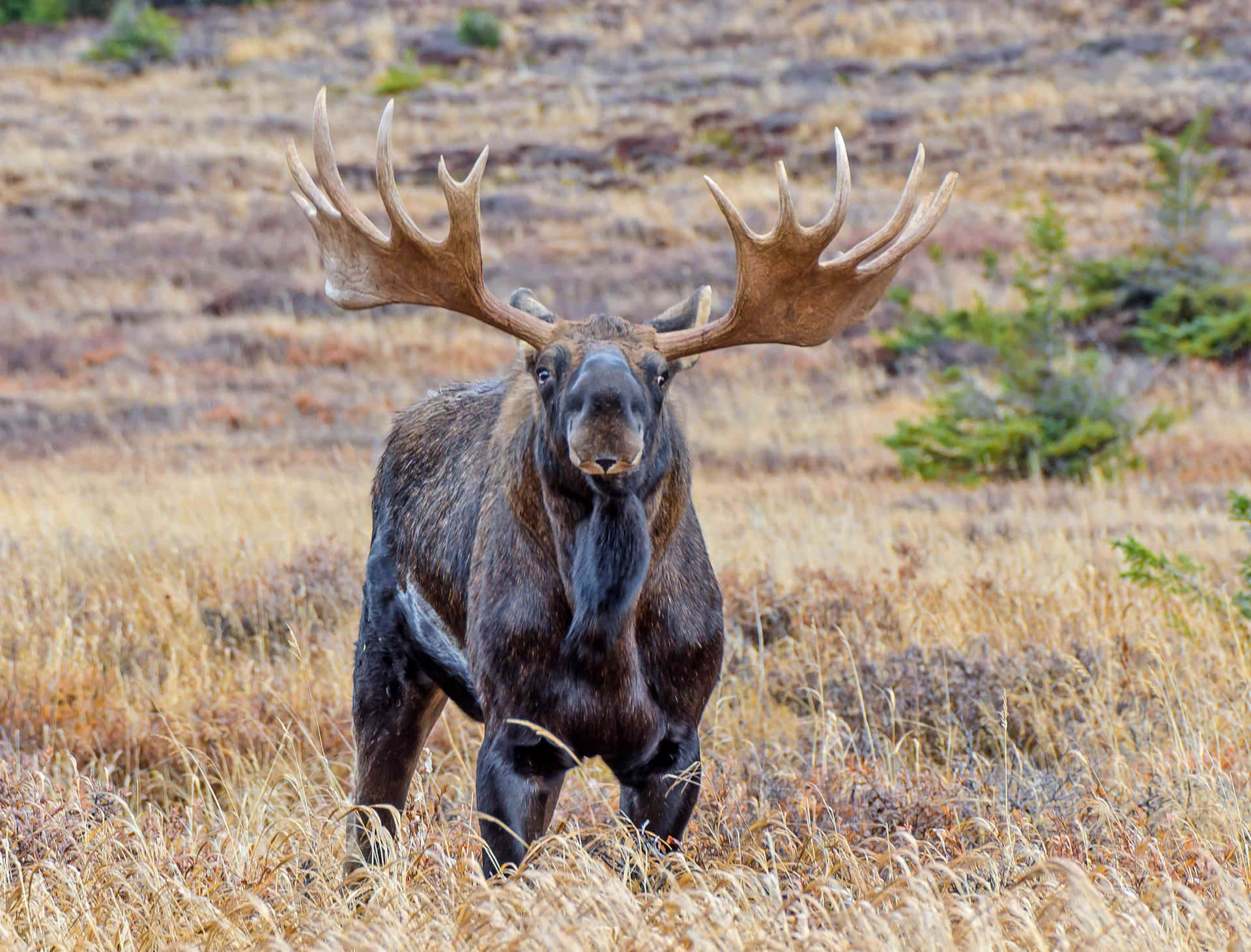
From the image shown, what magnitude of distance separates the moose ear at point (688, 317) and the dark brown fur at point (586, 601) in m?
0.18

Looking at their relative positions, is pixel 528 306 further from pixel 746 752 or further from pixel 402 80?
pixel 402 80

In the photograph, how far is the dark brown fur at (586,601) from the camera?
390cm

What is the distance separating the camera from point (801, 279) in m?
4.67

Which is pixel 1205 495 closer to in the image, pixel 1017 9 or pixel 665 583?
pixel 665 583

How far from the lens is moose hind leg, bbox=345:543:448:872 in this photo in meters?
4.95

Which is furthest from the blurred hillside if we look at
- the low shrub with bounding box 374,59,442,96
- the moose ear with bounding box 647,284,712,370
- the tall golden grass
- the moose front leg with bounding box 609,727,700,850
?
the moose front leg with bounding box 609,727,700,850

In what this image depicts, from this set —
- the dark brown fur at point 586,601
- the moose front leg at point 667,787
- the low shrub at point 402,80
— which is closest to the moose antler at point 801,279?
the dark brown fur at point 586,601

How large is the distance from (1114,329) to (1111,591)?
12.5 meters

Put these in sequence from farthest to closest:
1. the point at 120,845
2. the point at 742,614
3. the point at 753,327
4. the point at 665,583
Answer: the point at 742,614 < the point at 753,327 < the point at 665,583 < the point at 120,845

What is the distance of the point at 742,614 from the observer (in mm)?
7254

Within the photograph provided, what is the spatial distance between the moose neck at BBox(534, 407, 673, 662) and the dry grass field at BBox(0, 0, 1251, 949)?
0.56 m

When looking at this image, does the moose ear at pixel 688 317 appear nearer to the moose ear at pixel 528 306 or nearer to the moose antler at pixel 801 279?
the moose antler at pixel 801 279

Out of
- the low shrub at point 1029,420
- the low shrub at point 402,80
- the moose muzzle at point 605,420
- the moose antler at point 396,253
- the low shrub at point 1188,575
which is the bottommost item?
the low shrub at point 1029,420

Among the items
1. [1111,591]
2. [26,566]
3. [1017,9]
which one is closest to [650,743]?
[1111,591]
